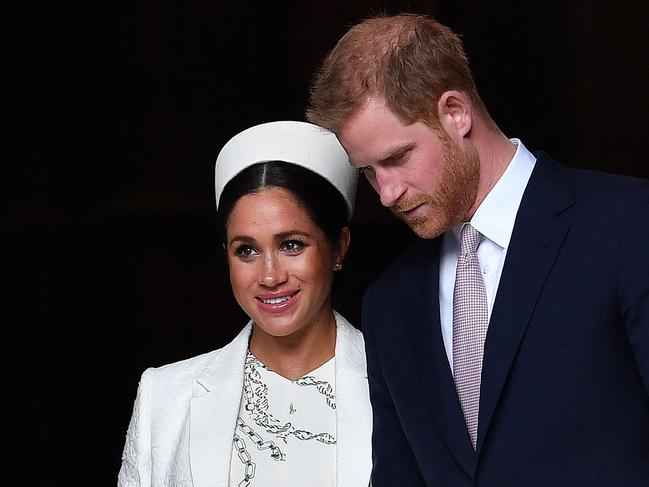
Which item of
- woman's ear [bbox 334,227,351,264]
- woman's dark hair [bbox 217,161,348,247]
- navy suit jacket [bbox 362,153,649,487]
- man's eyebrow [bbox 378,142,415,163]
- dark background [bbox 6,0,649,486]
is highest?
dark background [bbox 6,0,649,486]

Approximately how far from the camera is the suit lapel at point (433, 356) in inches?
87.5

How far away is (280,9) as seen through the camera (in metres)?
3.79

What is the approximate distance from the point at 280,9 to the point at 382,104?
173cm

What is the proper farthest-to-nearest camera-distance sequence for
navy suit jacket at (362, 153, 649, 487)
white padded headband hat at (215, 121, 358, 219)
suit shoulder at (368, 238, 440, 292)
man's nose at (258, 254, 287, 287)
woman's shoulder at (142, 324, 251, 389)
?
1. woman's shoulder at (142, 324, 251, 389)
2. white padded headband hat at (215, 121, 358, 219)
3. man's nose at (258, 254, 287, 287)
4. suit shoulder at (368, 238, 440, 292)
5. navy suit jacket at (362, 153, 649, 487)

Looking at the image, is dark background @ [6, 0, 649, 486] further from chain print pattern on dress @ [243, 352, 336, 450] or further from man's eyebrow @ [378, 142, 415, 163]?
man's eyebrow @ [378, 142, 415, 163]

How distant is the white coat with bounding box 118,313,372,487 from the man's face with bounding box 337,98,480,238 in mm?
572

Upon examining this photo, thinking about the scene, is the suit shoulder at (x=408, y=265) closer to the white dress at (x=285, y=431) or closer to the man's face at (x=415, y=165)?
the man's face at (x=415, y=165)

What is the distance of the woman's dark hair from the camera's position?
2592 mm

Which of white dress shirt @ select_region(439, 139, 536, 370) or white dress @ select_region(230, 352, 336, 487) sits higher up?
white dress shirt @ select_region(439, 139, 536, 370)

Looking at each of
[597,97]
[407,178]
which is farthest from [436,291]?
[597,97]

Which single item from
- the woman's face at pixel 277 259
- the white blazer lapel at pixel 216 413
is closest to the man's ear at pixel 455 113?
the woman's face at pixel 277 259

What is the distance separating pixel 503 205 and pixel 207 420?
80 centimetres

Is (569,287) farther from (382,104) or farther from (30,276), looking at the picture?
(30,276)

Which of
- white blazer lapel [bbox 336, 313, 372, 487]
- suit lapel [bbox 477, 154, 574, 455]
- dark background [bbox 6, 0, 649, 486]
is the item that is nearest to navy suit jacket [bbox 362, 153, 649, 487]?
suit lapel [bbox 477, 154, 574, 455]
